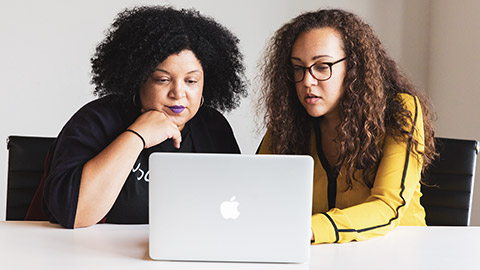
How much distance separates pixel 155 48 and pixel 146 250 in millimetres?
671

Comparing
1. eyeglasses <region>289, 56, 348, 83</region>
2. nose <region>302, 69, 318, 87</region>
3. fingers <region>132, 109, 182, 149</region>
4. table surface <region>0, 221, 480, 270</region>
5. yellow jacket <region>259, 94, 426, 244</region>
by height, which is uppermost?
eyeglasses <region>289, 56, 348, 83</region>

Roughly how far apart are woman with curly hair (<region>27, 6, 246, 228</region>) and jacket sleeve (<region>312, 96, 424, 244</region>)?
0.52 meters

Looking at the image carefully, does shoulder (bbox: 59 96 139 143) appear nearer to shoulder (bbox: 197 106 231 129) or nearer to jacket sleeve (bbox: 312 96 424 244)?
shoulder (bbox: 197 106 231 129)

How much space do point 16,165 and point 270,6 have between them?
73.0 inches

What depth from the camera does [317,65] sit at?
5.36 feet

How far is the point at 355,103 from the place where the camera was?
1.65 meters

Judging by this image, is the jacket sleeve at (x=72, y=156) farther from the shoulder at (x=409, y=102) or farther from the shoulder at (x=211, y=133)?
the shoulder at (x=409, y=102)

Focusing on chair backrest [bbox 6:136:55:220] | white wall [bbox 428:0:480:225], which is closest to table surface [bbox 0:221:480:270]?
chair backrest [bbox 6:136:55:220]

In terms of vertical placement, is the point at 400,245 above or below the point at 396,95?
below

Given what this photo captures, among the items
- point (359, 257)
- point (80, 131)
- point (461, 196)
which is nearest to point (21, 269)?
point (80, 131)

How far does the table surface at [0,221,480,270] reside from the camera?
111cm

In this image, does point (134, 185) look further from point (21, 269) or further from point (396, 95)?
point (396, 95)

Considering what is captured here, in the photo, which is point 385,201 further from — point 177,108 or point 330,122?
point 177,108

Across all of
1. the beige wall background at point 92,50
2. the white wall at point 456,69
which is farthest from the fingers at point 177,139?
the white wall at point 456,69
